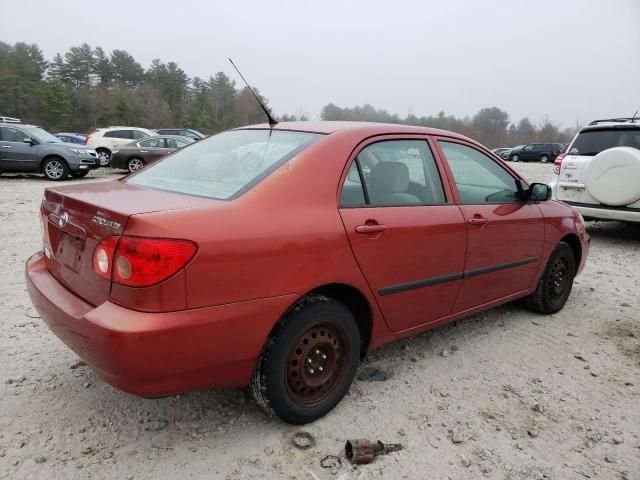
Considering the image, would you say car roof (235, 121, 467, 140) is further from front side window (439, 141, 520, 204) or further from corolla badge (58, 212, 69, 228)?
corolla badge (58, 212, 69, 228)

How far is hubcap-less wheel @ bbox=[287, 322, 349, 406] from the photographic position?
2.44m

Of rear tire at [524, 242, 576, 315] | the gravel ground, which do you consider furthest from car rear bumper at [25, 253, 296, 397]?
rear tire at [524, 242, 576, 315]

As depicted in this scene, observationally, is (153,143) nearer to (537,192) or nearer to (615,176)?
(615,176)

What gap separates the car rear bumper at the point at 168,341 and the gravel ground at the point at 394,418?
0.43 metres

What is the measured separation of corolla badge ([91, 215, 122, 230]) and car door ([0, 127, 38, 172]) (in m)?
13.4

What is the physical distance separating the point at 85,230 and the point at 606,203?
6.81 meters

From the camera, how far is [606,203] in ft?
22.1

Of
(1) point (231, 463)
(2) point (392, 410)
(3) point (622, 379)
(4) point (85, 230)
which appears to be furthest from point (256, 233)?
(3) point (622, 379)

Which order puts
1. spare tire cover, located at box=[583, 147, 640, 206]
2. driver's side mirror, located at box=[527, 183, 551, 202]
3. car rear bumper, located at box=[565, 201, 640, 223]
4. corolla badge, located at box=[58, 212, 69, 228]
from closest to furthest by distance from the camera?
1. corolla badge, located at box=[58, 212, 69, 228]
2. driver's side mirror, located at box=[527, 183, 551, 202]
3. spare tire cover, located at box=[583, 147, 640, 206]
4. car rear bumper, located at box=[565, 201, 640, 223]

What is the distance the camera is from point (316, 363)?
8.30ft

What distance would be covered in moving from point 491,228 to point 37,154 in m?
13.7

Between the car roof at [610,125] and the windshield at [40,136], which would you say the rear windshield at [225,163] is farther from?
the windshield at [40,136]

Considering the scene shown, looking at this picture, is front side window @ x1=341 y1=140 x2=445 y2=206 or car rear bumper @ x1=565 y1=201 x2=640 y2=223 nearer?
front side window @ x1=341 y1=140 x2=445 y2=206

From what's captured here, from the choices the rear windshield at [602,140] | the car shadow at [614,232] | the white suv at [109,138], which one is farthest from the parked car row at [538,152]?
the rear windshield at [602,140]
